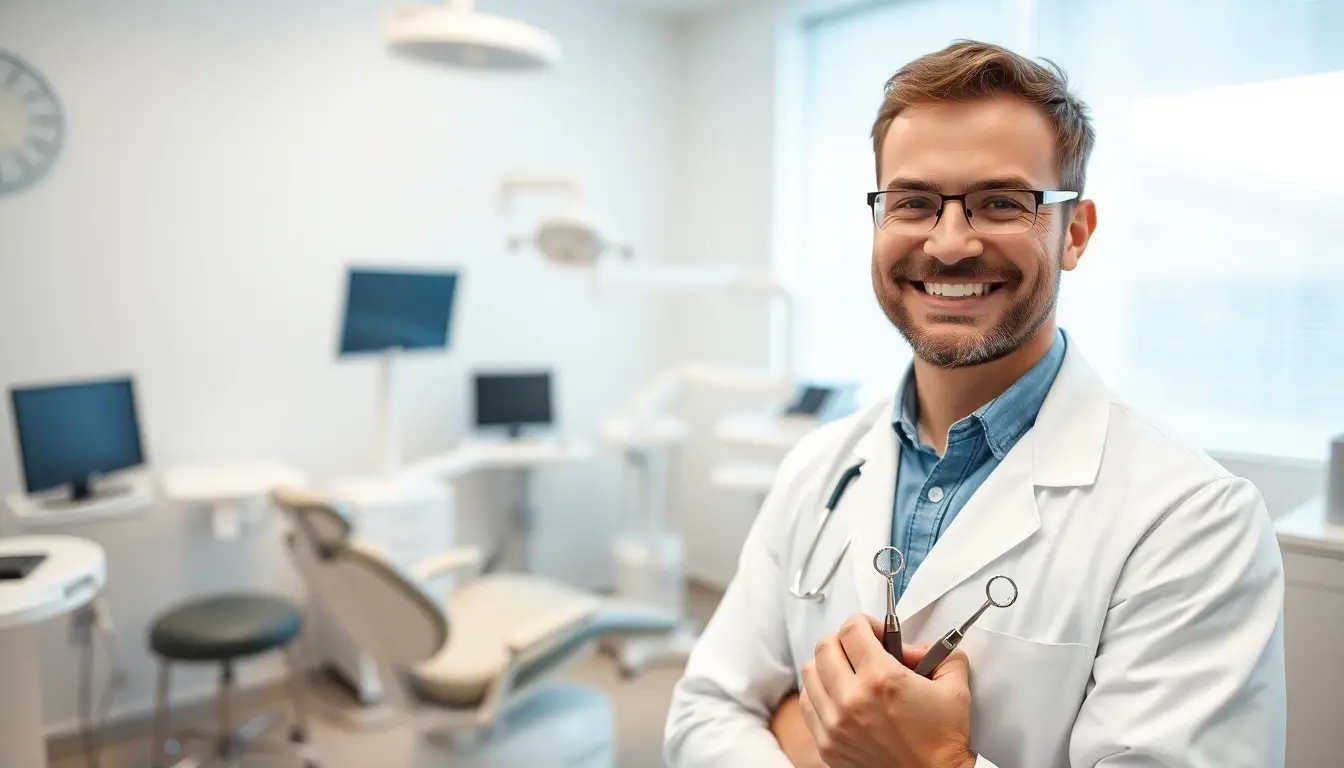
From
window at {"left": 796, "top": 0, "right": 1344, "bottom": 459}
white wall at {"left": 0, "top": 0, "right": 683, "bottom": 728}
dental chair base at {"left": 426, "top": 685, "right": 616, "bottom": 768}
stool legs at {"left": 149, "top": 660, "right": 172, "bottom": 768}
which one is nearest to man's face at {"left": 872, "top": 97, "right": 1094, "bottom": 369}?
dental chair base at {"left": 426, "top": 685, "right": 616, "bottom": 768}

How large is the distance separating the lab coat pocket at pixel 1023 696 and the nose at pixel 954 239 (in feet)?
1.34

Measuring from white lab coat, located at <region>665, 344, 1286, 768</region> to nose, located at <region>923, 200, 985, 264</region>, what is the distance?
224 mm

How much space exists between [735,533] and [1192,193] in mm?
2295

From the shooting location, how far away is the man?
89 cm

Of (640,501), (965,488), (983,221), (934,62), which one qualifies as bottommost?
(640,501)

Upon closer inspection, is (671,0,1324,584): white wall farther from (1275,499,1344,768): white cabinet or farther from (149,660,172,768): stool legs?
(1275,499,1344,768): white cabinet

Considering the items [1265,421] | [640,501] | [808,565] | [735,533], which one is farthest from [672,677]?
[808,565]

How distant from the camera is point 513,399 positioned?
3.77 metres

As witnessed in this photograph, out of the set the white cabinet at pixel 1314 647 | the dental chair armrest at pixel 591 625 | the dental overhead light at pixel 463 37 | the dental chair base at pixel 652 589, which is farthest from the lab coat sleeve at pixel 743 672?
the dental chair base at pixel 652 589

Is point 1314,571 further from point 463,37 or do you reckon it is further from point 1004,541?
point 463,37

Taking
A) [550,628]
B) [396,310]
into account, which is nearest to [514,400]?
[396,310]

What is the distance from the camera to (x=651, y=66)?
4238 mm

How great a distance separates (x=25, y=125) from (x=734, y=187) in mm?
2607

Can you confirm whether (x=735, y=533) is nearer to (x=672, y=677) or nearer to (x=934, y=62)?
(x=672, y=677)
